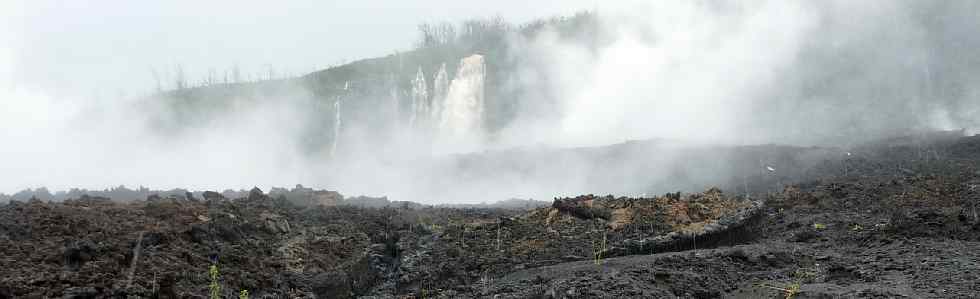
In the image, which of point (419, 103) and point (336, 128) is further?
point (336, 128)

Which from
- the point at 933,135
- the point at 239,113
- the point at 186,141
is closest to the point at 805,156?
the point at 933,135

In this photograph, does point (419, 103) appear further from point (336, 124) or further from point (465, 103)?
point (336, 124)

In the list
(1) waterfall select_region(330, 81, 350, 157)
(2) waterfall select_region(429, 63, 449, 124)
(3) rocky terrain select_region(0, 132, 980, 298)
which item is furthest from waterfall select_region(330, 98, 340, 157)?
(3) rocky terrain select_region(0, 132, 980, 298)

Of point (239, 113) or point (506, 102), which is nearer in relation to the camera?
point (506, 102)

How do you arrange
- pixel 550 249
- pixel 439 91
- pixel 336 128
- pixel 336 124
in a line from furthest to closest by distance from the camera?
pixel 336 124
pixel 336 128
pixel 439 91
pixel 550 249

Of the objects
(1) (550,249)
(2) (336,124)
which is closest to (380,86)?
(2) (336,124)

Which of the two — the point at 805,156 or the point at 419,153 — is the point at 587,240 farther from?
the point at 419,153

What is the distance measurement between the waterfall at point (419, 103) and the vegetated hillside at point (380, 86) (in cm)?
105

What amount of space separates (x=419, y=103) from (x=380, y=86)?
980 centimetres

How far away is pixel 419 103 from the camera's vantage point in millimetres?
88438

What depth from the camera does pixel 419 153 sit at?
264 ft

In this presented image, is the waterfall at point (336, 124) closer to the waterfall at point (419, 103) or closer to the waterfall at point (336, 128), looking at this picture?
the waterfall at point (336, 128)

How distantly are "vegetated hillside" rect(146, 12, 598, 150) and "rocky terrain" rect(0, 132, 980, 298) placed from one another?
67093mm

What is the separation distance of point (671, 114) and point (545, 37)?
1347 inches
